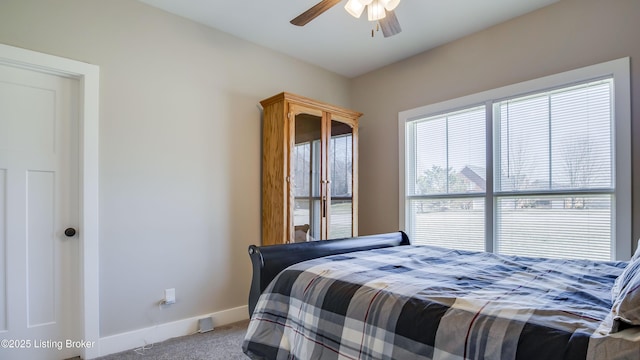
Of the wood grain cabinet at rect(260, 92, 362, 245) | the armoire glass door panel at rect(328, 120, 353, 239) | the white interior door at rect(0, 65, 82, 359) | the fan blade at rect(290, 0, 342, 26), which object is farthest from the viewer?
the armoire glass door panel at rect(328, 120, 353, 239)

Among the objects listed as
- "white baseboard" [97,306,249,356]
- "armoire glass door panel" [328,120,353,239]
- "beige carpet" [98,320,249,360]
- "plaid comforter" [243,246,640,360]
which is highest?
"armoire glass door panel" [328,120,353,239]

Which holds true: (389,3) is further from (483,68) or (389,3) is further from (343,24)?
(483,68)

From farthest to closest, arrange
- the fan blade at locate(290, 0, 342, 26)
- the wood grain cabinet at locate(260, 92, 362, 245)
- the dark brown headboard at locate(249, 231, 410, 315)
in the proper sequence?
the wood grain cabinet at locate(260, 92, 362, 245) → the fan blade at locate(290, 0, 342, 26) → the dark brown headboard at locate(249, 231, 410, 315)

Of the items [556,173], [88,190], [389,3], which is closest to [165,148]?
[88,190]

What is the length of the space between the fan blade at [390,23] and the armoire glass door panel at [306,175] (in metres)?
1.13

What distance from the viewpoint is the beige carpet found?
227 centimetres

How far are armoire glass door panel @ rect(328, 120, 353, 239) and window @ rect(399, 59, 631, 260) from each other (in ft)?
1.85

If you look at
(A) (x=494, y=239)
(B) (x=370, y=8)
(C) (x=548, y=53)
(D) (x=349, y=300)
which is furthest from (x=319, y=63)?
(D) (x=349, y=300)

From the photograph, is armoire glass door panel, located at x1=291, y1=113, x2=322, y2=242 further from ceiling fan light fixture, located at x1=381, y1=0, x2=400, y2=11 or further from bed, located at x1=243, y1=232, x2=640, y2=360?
ceiling fan light fixture, located at x1=381, y1=0, x2=400, y2=11

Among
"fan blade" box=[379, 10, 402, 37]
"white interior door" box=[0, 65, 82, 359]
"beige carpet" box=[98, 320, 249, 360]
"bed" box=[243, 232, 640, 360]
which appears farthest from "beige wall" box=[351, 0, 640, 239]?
"white interior door" box=[0, 65, 82, 359]

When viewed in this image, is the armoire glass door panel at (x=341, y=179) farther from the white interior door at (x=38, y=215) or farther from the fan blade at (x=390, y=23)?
the white interior door at (x=38, y=215)

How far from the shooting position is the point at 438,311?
1.03m

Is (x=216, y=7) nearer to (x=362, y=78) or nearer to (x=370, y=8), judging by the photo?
(x=370, y=8)

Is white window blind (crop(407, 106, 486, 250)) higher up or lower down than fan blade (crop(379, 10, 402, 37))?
lower down
